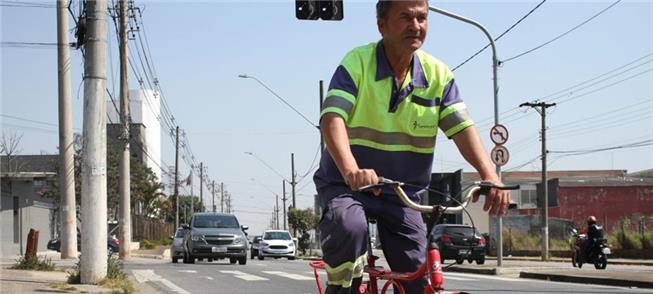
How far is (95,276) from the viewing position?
37.9ft

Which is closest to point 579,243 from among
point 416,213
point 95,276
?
point 95,276

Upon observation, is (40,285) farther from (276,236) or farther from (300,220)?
(300,220)

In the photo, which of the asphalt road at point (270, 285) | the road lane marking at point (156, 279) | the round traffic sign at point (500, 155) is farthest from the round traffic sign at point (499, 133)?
the road lane marking at point (156, 279)

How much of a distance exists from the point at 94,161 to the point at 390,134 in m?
8.13

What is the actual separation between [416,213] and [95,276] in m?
8.17

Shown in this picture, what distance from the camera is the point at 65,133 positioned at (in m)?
24.4

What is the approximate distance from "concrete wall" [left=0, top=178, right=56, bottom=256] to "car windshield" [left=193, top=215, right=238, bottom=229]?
1057 centimetres

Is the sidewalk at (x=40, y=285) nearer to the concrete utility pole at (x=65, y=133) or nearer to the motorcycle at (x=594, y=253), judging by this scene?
the concrete utility pole at (x=65, y=133)

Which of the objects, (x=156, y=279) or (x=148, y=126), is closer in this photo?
(x=156, y=279)

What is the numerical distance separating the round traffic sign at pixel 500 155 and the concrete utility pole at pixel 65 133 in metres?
11.5

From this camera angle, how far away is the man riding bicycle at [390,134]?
13.0ft

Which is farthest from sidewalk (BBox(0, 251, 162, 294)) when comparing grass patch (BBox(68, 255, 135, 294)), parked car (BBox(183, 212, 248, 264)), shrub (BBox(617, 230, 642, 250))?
shrub (BBox(617, 230, 642, 250))

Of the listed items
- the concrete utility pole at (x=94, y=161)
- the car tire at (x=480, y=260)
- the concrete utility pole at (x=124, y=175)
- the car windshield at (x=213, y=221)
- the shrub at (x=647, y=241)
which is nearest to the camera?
the concrete utility pole at (x=94, y=161)

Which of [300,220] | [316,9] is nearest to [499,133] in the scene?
[316,9]
